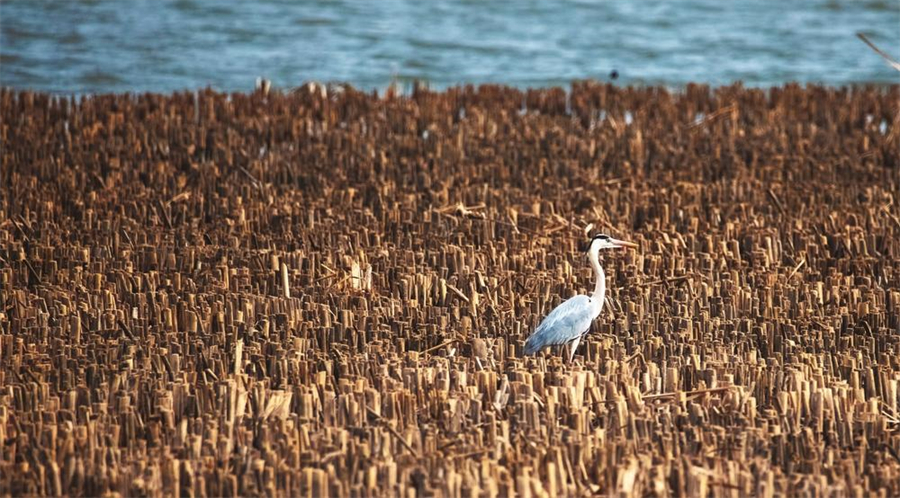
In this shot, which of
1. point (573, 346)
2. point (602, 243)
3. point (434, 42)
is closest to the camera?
point (573, 346)

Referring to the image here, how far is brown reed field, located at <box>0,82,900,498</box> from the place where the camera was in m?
5.29

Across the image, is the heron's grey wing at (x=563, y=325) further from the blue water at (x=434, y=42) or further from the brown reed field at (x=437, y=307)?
the blue water at (x=434, y=42)

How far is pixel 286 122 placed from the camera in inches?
553

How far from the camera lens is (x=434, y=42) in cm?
2430

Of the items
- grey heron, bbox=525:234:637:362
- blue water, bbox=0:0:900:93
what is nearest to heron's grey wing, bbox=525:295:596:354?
grey heron, bbox=525:234:637:362

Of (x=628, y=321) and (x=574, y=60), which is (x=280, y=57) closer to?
(x=574, y=60)

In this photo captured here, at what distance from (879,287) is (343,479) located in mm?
4342

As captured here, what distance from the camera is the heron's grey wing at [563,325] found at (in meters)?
6.87

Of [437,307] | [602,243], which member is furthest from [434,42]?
[437,307]

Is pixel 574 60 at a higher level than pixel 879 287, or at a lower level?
higher

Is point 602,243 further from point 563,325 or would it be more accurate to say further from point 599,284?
point 563,325

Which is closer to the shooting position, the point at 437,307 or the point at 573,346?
the point at 573,346

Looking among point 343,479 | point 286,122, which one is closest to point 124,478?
point 343,479

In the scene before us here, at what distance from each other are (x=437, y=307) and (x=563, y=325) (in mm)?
861
